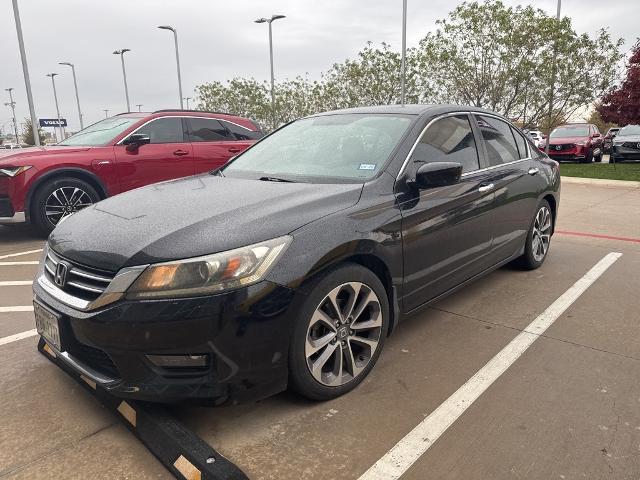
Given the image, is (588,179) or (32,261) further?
(588,179)

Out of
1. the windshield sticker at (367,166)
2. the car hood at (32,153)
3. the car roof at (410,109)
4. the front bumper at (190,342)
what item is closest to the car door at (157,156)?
the car hood at (32,153)

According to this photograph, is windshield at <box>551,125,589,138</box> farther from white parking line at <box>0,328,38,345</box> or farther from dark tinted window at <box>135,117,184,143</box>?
white parking line at <box>0,328,38,345</box>

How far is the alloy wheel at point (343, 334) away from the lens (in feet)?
8.19

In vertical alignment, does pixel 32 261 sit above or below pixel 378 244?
below

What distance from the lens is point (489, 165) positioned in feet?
12.9

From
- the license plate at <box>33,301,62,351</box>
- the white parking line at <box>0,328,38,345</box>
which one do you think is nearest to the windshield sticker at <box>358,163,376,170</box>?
the license plate at <box>33,301,62,351</box>

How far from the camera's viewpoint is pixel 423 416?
2514mm

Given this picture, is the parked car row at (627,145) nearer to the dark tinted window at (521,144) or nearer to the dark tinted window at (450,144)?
the dark tinted window at (521,144)

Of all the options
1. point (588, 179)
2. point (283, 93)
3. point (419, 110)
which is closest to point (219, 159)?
point (419, 110)

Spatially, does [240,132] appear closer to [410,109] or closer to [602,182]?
[410,109]

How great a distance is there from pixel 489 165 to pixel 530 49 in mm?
16815

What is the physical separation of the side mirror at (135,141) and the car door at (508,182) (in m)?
4.69

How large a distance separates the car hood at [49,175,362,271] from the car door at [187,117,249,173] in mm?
4727

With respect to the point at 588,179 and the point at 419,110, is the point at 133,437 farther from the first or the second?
the point at 588,179
